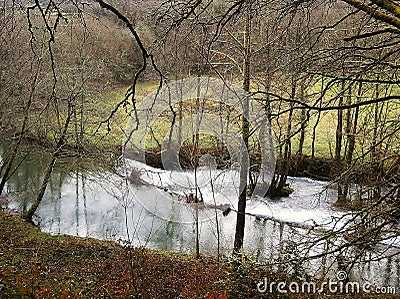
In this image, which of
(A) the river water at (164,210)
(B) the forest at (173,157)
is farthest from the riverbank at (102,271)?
(A) the river water at (164,210)

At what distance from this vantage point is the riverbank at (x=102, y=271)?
526cm

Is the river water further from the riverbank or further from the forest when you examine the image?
the riverbank

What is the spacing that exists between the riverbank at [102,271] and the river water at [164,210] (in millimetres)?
950

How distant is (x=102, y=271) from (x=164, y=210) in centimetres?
453

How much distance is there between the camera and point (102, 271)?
301 inches

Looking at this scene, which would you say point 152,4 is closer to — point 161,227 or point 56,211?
point 161,227

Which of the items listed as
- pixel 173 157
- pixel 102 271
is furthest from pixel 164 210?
pixel 102 271

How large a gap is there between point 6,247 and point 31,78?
164 inches

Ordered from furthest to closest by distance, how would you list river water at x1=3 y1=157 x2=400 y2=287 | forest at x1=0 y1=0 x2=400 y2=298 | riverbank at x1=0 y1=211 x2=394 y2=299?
river water at x1=3 y1=157 x2=400 y2=287 → forest at x1=0 y1=0 x2=400 y2=298 → riverbank at x1=0 y1=211 x2=394 y2=299

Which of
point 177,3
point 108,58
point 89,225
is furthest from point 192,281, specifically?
point 108,58

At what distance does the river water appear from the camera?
1026cm

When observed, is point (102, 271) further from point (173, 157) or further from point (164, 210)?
point (173, 157)

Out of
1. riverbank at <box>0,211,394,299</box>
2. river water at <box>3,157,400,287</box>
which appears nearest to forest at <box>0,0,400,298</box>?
river water at <box>3,157,400,287</box>

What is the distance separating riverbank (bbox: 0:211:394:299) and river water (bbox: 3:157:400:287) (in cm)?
95
